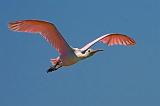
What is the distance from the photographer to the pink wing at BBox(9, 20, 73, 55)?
26.4 m

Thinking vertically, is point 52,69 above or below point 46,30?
below

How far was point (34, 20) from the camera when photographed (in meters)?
26.7

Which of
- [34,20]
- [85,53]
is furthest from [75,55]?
[34,20]

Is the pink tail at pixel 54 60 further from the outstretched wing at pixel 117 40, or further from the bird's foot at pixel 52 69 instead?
the outstretched wing at pixel 117 40

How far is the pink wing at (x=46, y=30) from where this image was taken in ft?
86.6

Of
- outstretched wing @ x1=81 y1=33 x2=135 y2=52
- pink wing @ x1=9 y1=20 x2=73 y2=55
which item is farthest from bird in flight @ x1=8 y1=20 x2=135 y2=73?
outstretched wing @ x1=81 y1=33 x2=135 y2=52

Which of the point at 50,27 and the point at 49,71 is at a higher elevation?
the point at 50,27

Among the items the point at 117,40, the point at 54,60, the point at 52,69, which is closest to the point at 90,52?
the point at 54,60

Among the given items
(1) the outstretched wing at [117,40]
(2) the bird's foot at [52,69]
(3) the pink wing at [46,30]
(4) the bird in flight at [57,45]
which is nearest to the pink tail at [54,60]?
(4) the bird in flight at [57,45]

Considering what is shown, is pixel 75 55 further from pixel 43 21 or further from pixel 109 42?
pixel 109 42

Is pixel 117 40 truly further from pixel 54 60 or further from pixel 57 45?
pixel 54 60

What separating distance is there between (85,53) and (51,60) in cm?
141

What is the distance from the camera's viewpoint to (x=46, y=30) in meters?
27.9

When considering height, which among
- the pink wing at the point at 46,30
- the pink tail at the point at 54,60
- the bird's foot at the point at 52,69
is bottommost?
the bird's foot at the point at 52,69
